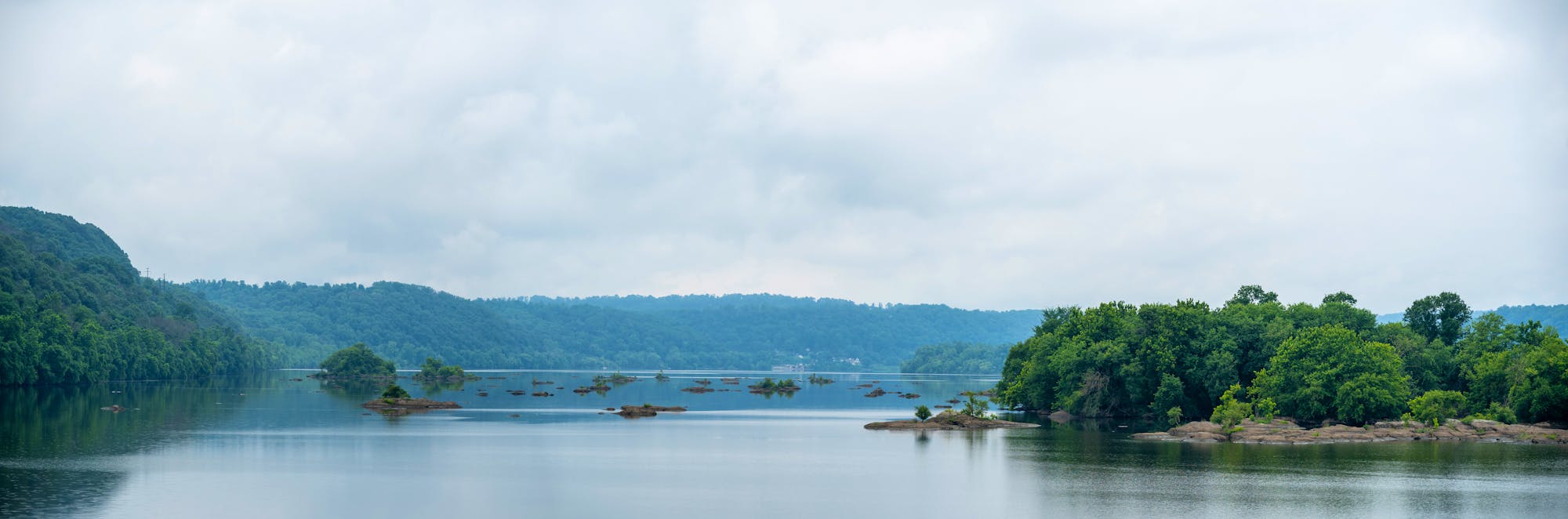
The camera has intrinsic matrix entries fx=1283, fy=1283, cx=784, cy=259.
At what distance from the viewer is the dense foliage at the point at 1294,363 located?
316 ft

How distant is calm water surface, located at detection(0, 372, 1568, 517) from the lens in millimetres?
51375

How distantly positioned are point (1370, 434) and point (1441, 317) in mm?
34562

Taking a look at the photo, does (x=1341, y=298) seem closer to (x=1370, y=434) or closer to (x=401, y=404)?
(x=1370, y=434)

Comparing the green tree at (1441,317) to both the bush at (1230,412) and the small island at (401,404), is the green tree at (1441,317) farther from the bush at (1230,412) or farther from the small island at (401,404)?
the small island at (401,404)

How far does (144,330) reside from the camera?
19075 centimetres

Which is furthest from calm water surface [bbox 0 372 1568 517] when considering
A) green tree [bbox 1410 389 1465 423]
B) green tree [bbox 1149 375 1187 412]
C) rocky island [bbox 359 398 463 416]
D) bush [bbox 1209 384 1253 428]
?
rocky island [bbox 359 398 463 416]

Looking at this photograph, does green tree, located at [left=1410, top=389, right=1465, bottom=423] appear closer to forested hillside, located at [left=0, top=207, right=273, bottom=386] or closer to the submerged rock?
the submerged rock

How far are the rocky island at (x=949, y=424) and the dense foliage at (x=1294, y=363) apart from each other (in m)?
14.2

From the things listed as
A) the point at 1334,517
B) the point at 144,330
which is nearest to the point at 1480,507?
the point at 1334,517

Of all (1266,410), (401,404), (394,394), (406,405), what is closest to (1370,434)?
(1266,410)

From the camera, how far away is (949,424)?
105 metres

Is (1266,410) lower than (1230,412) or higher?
lower

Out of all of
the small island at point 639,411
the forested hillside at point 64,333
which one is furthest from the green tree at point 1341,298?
the forested hillside at point 64,333

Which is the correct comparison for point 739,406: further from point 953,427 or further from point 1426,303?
point 1426,303
